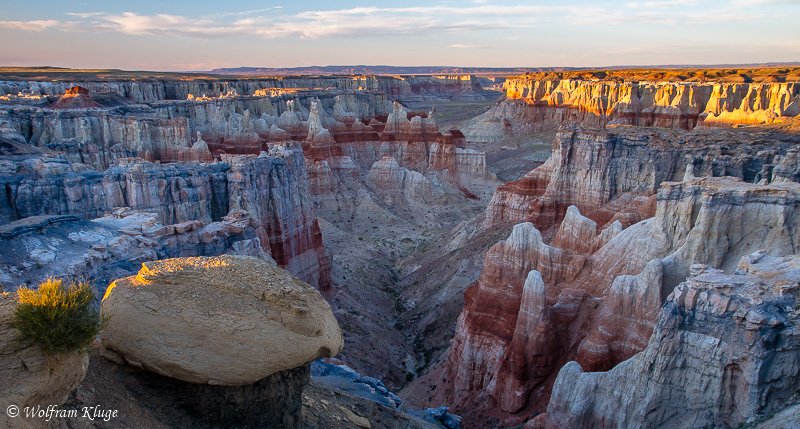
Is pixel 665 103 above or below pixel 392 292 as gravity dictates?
above

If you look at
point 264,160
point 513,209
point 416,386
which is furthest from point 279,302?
point 513,209

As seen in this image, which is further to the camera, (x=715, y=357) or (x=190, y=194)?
(x=190, y=194)

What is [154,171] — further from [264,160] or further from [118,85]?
[118,85]

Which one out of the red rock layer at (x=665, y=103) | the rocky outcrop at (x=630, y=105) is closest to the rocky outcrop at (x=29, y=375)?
the red rock layer at (x=665, y=103)

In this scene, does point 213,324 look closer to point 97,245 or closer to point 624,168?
point 97,245

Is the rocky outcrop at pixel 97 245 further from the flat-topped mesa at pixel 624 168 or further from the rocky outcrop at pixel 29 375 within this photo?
the flat-topped mesa at pixel 624 168

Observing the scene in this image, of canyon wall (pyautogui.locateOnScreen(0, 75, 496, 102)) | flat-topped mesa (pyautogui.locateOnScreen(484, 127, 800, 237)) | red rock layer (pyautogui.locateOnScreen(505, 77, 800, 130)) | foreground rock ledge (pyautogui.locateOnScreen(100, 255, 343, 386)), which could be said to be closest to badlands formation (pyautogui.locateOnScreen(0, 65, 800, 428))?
foreground rock ledge (pyautogui.locateOnScreen(100, 255, 343, 386))

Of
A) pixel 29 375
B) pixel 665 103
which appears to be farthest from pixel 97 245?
pixel 665 103
